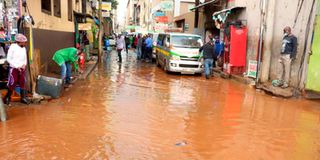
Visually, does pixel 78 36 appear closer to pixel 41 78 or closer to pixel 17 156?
pixel 41 78

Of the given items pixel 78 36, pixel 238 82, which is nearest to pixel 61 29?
pixel 78 36

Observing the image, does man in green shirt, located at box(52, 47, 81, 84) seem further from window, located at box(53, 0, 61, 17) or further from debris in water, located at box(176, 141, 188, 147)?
debris in water, located at box(176, 141, 188, 147)

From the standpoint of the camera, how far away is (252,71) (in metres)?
13.9

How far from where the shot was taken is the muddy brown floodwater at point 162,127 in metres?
5.59

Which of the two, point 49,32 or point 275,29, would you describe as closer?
point 275,29

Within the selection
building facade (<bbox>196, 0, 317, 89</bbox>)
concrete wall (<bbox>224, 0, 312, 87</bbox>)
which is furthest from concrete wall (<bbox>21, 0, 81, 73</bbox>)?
concrete wall (<bbox>224, 0, 312, 87</bbox>)

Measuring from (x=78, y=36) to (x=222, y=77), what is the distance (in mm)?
8699

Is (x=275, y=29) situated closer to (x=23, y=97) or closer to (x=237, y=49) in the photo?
(x=237, y=49)

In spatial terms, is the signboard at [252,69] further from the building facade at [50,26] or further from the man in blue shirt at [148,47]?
the man in blue shirt at [148,47]

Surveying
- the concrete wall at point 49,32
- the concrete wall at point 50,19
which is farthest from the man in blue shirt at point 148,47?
the concrete wall at point 49,32

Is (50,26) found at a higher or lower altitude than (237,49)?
higher

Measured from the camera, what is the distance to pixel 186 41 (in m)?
16.4

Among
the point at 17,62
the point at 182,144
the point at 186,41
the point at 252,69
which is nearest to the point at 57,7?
the point at 186,41

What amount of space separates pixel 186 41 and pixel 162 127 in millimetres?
9791
